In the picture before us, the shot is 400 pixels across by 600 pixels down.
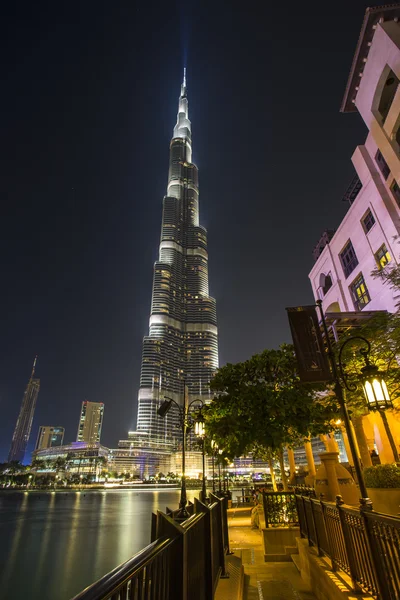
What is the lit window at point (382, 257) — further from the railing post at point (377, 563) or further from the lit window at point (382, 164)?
the railing post at point (377, 563)

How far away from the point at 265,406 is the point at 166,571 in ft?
31.4

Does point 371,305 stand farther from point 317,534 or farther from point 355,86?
point 317,534

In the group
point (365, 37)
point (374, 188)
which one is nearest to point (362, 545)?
point (374, 188)

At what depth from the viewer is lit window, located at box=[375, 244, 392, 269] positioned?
80.0ft

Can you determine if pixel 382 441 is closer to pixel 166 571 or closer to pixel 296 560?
pixel 296 560

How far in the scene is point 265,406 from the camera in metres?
11.9

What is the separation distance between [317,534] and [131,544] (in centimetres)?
3313

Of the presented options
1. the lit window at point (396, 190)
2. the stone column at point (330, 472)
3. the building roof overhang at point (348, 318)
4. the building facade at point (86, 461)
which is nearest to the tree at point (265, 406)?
the stone column at point (330, 472)

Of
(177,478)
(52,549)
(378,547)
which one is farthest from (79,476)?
(378,547)

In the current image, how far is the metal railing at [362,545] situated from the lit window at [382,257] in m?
21.8

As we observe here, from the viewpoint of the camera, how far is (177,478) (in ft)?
580

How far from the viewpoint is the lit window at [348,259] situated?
29.9 m

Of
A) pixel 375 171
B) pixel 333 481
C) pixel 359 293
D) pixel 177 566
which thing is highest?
pixel 375 171

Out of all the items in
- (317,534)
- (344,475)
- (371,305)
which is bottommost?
(317,534)
